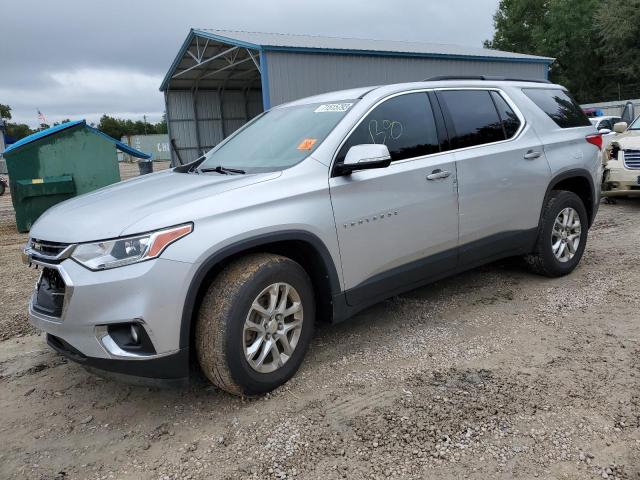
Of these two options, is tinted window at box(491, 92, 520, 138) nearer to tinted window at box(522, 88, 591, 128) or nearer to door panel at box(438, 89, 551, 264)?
door panel at box(438, 89, 551, 264)

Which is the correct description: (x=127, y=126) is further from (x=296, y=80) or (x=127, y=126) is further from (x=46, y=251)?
(x=46, y=251)

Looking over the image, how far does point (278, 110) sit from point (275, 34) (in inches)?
567

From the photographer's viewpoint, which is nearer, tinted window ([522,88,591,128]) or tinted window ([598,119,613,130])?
tinted window ([522,88,591,128])

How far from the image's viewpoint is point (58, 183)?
9.27 m

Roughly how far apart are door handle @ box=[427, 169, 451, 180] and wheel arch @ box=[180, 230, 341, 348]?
106 centimetres

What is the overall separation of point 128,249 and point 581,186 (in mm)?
4392

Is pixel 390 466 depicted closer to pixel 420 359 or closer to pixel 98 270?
pixel 420 359

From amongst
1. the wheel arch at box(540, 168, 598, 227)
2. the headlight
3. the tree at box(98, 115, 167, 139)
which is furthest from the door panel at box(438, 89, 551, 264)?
the tree at box(98, 115, 167, 139)

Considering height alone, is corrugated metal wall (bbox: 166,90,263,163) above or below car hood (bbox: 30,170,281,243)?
above

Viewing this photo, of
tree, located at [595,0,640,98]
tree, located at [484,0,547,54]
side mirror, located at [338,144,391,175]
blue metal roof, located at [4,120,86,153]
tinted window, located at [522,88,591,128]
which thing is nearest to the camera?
side mirror, located at [338,144,391,175]

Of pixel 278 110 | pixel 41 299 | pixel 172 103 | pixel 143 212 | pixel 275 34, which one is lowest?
pixel 41 299

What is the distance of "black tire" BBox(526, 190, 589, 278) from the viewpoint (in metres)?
4.73

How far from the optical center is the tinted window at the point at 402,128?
11.7 ft

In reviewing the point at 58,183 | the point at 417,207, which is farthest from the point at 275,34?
the point at 417,207
